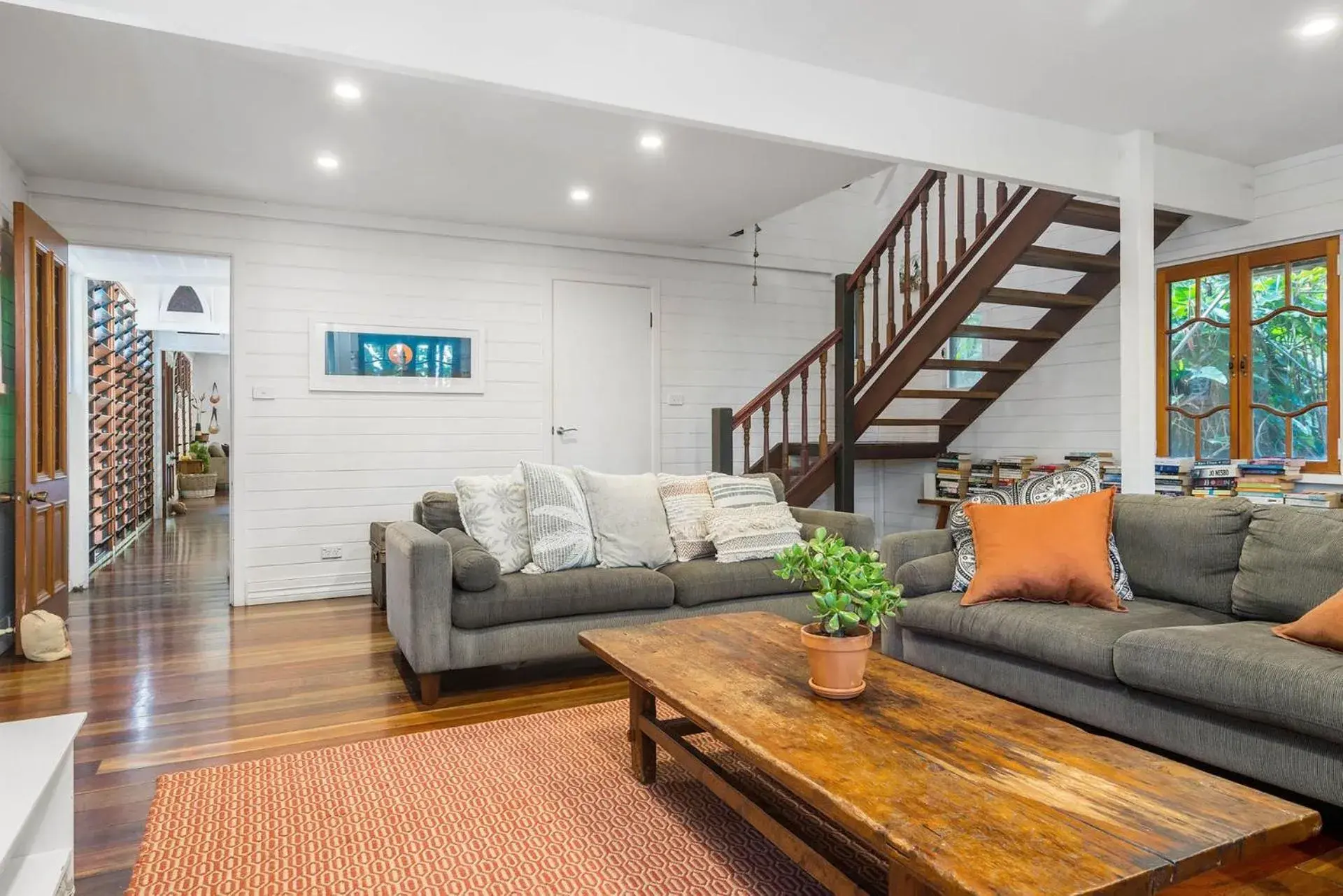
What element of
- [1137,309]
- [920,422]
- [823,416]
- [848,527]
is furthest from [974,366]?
[848,527]

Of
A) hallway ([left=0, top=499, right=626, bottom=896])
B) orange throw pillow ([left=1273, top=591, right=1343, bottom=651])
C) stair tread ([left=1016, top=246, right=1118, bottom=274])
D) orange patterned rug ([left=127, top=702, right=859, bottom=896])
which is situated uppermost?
stair tread ([left=1016, top=246, right=1118, bottom=274])

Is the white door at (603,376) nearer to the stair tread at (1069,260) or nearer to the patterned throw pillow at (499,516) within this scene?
the patterned throw pillow at (499,516)

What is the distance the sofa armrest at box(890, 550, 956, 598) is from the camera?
130 inches

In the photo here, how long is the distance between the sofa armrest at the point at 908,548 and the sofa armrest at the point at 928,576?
0.34 feet

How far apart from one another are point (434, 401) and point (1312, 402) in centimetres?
534

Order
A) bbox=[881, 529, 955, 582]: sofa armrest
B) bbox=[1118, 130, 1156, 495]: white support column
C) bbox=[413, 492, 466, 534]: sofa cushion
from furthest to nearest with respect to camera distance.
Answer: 1. bbox=[1118, 130, 1156, 495]: white support column
2. bbox=[413, 492, 466, 534]: sofa cushion
3. bbox=[881, 529, 955, 582]: sofa armrest

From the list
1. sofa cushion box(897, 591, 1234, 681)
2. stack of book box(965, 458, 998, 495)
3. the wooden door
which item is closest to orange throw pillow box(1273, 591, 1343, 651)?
sofa cushion box(897, 591, 1234, 681)

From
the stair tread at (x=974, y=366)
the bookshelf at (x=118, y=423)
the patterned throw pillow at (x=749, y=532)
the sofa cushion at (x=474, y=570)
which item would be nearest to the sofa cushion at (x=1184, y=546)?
the patterned throw pillow at (x=749, y=532)

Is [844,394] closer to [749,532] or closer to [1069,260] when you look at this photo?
[1069,260]

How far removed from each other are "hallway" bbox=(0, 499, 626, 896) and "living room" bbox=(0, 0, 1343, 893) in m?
0.02

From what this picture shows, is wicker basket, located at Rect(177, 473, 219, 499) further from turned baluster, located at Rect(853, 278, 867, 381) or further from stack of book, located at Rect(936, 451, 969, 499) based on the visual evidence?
stack of book, located at Rect(936, 451, 969, 499)

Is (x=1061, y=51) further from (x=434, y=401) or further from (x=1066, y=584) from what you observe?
(x=434, y=401)

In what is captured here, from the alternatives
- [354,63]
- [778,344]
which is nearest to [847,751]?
[354,63]

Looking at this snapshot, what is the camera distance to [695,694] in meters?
2.03
